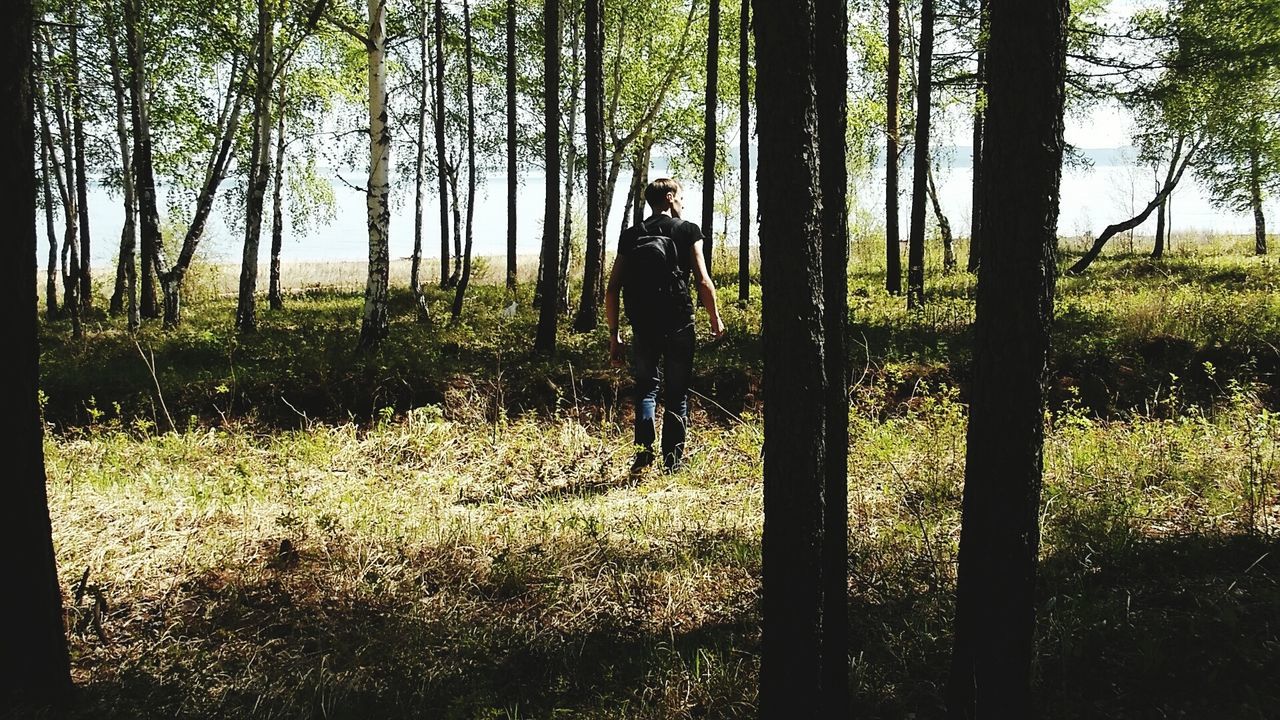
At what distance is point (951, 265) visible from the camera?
73.2 ft

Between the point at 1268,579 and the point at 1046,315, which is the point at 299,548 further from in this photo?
the point at 1268,579

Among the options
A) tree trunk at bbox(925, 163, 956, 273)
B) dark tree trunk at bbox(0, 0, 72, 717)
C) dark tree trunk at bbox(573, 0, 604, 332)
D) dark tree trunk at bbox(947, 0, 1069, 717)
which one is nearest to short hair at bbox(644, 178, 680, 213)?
dark tree trunk at bbox(947, 0, 1069, 717)

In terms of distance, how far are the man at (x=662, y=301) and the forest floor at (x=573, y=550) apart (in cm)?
72

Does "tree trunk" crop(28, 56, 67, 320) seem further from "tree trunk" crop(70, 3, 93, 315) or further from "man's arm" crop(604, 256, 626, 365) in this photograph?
"man's arm" crop(604, 256, 626, 365)

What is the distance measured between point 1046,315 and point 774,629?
147 cm

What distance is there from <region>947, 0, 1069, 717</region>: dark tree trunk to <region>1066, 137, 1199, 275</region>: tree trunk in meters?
17.3

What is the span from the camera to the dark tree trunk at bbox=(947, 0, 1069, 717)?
2615mm

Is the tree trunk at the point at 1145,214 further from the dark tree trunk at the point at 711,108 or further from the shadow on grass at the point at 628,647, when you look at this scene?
the shadow on grass at the point at 628,647

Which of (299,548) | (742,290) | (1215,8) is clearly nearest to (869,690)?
(299,548)

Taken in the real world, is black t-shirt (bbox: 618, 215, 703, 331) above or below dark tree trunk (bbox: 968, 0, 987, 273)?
below

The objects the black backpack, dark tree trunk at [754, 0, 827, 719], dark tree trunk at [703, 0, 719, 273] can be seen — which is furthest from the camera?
dark tree trunk at [703, 0, 719, 273]

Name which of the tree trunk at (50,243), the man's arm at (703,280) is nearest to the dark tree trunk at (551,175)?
the man's arm at (703,280)

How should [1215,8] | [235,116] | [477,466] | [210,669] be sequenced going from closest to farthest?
[210,669] → [477,466] → [1215,8] → [235,116]

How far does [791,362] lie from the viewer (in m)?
2.61
